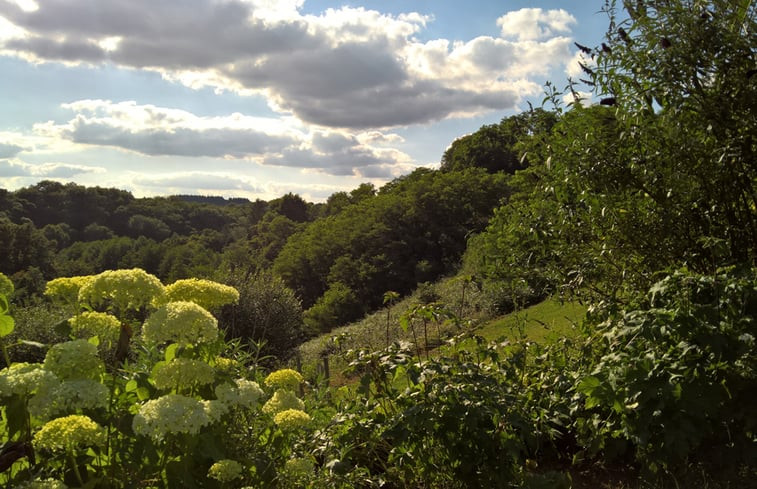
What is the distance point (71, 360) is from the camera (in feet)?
6.35

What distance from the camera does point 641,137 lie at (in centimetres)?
365

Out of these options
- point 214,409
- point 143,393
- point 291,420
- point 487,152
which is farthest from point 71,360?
point 487,152

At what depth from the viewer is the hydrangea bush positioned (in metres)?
1.79

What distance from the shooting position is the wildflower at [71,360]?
6.35ft

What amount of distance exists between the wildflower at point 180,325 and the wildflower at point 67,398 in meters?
0.24

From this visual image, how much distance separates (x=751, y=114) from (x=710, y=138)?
0.25 metres

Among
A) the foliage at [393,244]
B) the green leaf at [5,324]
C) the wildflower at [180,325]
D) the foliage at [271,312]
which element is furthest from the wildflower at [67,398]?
the foliage at [393,244]

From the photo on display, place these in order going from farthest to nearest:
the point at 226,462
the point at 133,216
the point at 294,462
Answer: the point at 133,216 → the point at 294,462 → the point at 226,462

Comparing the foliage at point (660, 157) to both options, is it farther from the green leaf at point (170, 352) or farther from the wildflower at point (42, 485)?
the wildflower at point (42, 485)

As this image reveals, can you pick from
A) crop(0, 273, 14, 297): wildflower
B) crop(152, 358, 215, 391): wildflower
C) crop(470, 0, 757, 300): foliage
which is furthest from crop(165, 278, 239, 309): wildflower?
crop(470, 0, 757, 300): foliage

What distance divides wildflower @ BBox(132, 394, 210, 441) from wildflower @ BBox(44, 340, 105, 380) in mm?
318

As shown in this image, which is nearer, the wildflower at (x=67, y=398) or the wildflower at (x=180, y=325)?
the wildflower at (x=67, y=398)

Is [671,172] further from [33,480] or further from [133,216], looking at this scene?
[133,216]

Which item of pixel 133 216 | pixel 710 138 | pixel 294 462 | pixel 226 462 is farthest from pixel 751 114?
pixel 133 216
